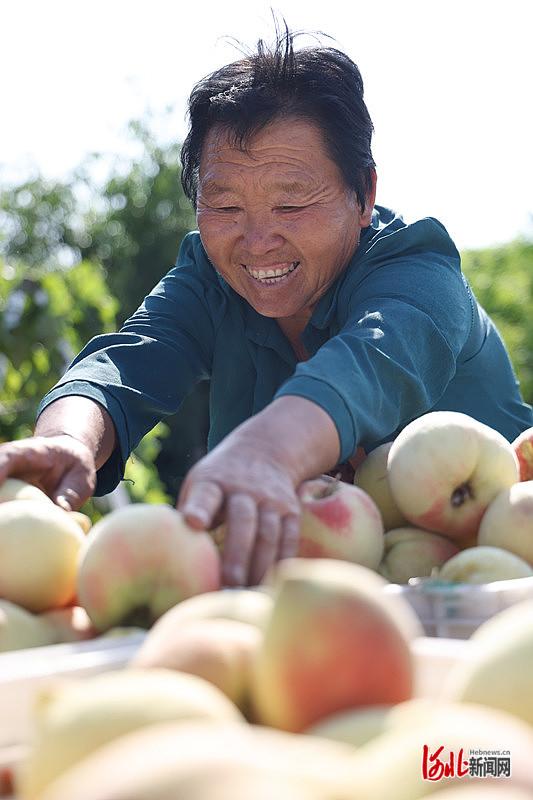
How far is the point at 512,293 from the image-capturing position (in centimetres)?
1102

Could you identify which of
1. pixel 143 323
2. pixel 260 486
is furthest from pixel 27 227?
pixel 260 486

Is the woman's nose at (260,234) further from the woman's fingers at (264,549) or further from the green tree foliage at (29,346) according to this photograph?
the green tree foliage at (29,346)

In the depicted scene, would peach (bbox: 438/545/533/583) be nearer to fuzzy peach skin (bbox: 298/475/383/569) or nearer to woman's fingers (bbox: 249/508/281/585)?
fuzzy peach skin (bbox: 298/475/383/569)

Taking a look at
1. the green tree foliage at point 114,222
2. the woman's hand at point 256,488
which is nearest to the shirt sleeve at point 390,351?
the woman's hand at point 256,488

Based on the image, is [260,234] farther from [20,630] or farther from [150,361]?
[20,630]

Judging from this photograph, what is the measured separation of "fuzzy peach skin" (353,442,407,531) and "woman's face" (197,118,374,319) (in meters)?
0.88

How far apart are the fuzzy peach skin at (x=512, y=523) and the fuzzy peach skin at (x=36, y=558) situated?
60cm

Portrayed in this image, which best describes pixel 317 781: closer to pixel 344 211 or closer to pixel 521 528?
pixel 521 528

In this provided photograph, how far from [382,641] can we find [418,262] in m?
1.52

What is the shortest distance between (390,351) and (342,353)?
15 centimetres

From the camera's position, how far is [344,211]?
250cm

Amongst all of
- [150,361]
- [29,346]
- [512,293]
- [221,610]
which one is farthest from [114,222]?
[221,610]

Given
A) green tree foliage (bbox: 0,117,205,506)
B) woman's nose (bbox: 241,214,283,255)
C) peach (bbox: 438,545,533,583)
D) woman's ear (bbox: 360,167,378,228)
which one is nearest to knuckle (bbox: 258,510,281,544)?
peach (bbox: 438,545,533,583)

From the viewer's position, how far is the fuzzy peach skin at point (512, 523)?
146 centimetres
